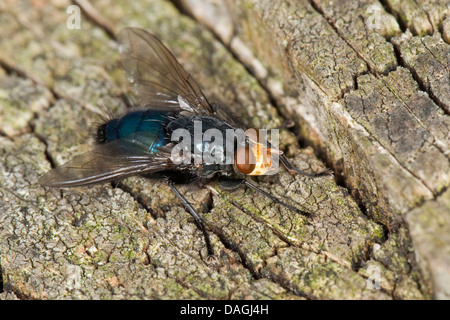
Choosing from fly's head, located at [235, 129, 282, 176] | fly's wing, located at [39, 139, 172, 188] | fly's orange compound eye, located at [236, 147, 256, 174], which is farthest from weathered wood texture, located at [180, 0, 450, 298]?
fly's wing, located at [39, 139, 172, 188]

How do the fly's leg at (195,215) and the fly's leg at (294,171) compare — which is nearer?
the fly's leg at (195,215)

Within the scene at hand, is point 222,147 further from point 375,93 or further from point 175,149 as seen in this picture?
point 375,93

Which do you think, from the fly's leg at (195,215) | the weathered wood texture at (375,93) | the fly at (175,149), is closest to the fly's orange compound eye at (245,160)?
the fly at (175,149)

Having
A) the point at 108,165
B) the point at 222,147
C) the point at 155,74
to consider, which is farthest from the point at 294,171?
the point at 155,74

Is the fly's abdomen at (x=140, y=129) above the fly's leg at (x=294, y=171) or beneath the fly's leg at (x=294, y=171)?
above

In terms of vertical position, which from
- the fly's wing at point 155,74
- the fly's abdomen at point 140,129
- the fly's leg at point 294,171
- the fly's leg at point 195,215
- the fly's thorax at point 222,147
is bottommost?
the fly's leg at point 195,215

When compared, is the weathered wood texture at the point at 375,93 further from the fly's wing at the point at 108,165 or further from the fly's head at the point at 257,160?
the fly's wing at the point at 108,165

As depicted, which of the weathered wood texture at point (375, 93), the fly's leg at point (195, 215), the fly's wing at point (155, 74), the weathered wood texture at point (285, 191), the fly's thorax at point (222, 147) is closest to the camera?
the weathered wood texture at point (375, 93)
